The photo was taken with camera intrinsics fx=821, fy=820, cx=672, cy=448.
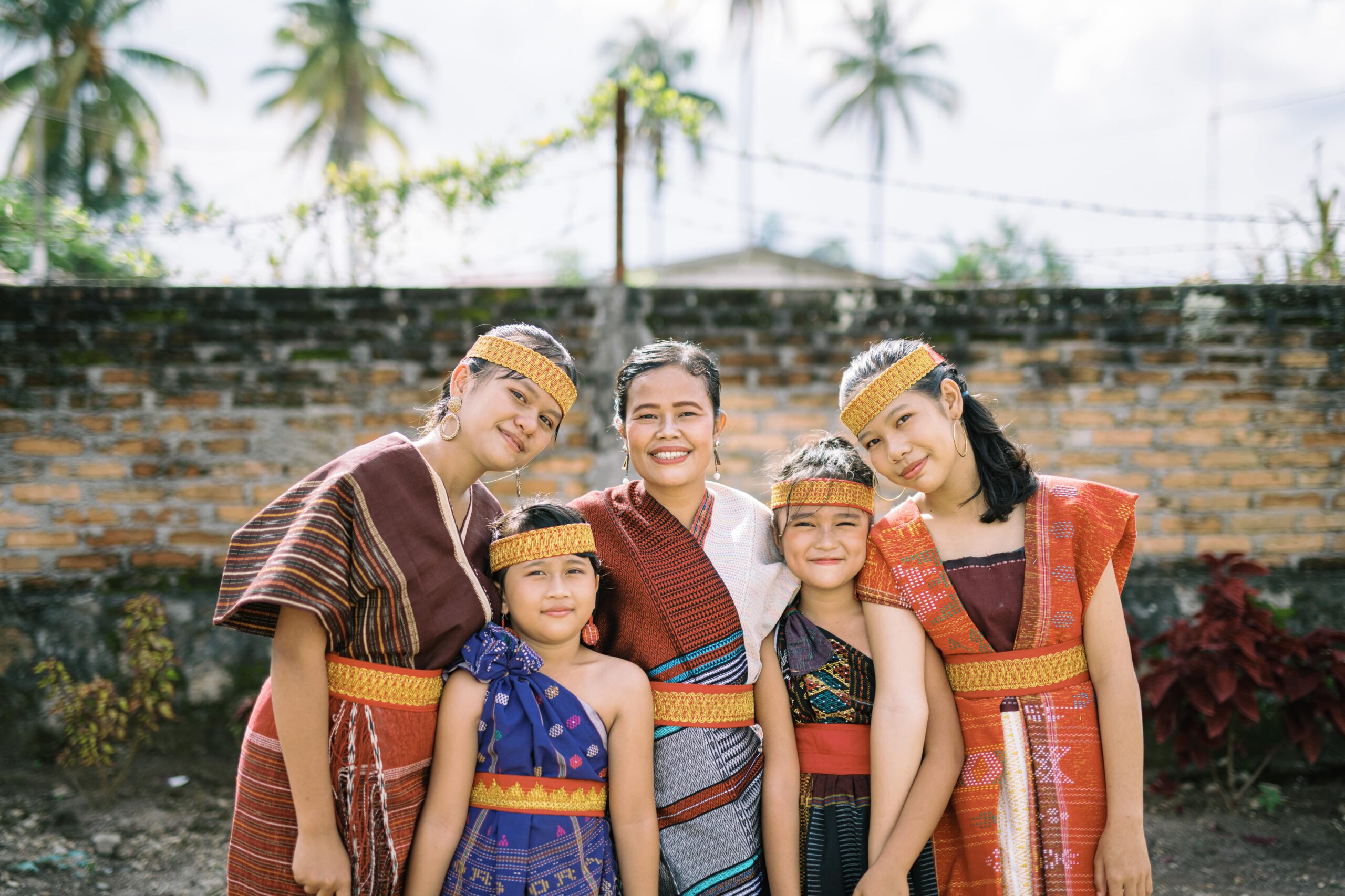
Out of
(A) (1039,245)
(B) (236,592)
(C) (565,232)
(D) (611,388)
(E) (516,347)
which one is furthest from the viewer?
(A) (1039,245)

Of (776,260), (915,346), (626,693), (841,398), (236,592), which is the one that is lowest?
(626,693)

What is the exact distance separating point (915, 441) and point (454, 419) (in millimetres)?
1104

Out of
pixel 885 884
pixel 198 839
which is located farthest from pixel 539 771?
pixel 198 839

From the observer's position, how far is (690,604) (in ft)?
6.38

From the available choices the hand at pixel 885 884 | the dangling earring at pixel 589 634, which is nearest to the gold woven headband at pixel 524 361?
the dangling earring at pixel 589 634

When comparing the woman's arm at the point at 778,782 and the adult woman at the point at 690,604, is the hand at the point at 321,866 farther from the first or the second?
the woman's arm at the point at 778,782

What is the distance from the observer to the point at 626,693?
1.83 metres

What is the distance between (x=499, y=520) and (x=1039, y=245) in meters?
4.59

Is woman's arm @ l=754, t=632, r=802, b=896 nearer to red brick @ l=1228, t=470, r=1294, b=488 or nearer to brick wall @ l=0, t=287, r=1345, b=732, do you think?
brick wall @ l=0, t=287, r=1345, b=732

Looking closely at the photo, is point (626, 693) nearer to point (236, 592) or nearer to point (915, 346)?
point (236, 592)

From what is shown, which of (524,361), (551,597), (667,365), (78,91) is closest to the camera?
(551,597)

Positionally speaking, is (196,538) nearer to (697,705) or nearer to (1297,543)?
(697,705)

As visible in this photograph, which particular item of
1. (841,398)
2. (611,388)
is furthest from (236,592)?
(611,388)

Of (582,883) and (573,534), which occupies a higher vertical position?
(573,534)
